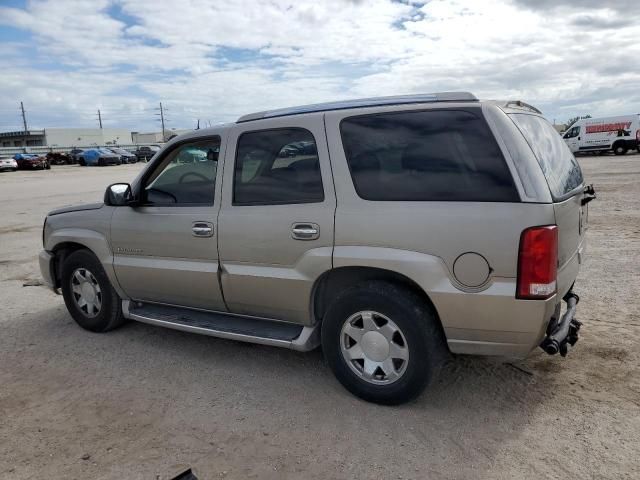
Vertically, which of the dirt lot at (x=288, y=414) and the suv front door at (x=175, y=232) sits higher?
the suv front door at (x=175, y=232)

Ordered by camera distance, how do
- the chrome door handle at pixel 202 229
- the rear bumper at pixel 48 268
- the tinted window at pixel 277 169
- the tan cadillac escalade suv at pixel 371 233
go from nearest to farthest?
the tan cadillac escalade suv at pixel 371 233, the tinted window at pixel 277 169, the chrome door handle at pixel 202 229, the rear bumper at pixel 48 268

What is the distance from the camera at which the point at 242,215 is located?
12.6 feet

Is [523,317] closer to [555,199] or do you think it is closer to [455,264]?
[455,264]

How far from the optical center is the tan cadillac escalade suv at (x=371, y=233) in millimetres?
3000

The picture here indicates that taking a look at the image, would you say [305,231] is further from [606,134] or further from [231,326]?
[606,134]

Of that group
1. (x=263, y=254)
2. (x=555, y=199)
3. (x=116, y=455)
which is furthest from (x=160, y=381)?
(x=555, y=199)

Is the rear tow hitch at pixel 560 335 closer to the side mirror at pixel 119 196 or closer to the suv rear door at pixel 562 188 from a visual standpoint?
the suv rear door at pixel 562 188

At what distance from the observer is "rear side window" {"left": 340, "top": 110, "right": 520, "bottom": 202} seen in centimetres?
304

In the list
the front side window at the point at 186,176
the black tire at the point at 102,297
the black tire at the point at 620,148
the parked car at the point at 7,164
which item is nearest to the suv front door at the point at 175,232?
the front side window at the point at 186,176

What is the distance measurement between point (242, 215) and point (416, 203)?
131 cm

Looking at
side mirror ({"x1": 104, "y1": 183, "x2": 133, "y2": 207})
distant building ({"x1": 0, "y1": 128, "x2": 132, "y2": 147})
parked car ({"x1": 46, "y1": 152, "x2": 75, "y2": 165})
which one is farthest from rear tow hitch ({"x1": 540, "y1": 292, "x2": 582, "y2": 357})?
distant building ({"x1": 0, "y1": 128, "x2": 132, "y2": 147})

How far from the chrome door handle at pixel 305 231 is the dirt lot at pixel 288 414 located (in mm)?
1094

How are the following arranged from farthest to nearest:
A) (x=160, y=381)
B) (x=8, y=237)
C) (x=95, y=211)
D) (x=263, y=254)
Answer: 1. (x=8, y=237)
2. (x=95, y=211)
3. (x=160, y=381)
4. (x=263, y=254)

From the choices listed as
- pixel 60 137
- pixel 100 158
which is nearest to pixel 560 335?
pixel 100 158
